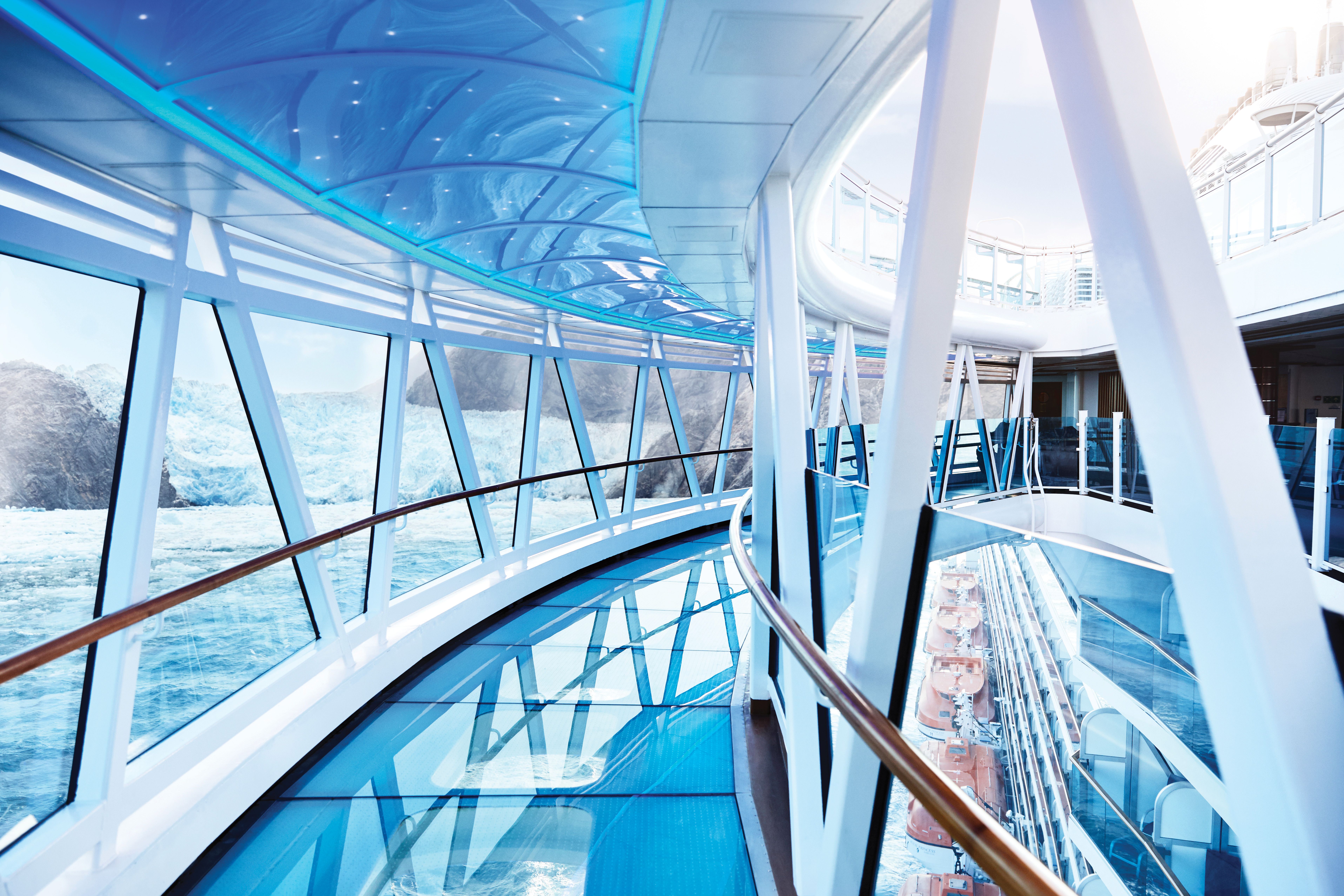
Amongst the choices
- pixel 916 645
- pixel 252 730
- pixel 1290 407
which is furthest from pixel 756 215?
pixel 1290 407

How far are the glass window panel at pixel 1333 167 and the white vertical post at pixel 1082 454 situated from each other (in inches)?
138

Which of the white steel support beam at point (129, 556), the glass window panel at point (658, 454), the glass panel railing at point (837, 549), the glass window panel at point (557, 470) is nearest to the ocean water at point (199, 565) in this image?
the white steel support beam at point (129, 556)

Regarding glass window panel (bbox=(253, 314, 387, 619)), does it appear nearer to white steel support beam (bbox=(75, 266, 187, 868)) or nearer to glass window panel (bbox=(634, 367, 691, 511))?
white steel support beam (bbox=(75, 266, 187, 868))

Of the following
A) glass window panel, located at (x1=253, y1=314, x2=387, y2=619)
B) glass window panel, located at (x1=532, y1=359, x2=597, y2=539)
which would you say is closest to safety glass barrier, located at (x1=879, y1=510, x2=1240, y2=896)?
glass window panel, located at (x1=253, y1=314, x2=387, y2=619)

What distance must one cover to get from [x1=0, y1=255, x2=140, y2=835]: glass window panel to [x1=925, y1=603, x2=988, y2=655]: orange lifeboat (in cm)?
338

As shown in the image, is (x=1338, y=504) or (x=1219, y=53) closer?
(x=1338, y=504)

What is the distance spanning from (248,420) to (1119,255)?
184 inches

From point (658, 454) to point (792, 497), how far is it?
A: 2174 centimetres

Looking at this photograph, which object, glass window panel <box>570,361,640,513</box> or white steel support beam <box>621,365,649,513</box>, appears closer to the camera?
white steel support beam <box>621,365,649,513</box>

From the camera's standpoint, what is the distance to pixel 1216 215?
38.3 feet

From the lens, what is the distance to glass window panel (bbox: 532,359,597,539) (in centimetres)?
1409

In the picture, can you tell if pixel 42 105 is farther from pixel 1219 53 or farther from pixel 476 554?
pixel 1219 53

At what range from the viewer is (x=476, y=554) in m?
8.64

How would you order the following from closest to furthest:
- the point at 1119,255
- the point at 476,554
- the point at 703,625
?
1. the point at 1119,255
2. the point at 703,625
3. the point at 476,554
